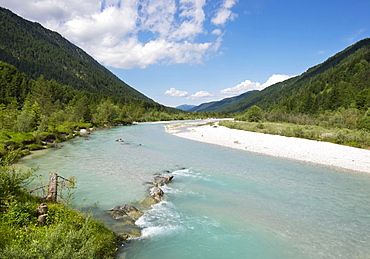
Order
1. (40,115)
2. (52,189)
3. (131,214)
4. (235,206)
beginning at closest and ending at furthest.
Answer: (52,189)
(131,214)
(235,206)
(40,115)

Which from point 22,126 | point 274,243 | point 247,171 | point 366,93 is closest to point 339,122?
point 366,93

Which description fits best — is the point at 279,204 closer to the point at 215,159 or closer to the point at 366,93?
the point at 215,159

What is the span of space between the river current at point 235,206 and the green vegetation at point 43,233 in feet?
3.65

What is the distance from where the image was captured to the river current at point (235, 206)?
9953 millimetres

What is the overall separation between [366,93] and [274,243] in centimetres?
11508

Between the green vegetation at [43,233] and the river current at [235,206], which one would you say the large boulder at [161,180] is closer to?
the river current at [235,206]

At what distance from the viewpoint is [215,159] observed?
29.4m

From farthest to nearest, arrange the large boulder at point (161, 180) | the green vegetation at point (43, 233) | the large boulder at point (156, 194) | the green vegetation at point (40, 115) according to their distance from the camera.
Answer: the green vegetation at point (40, 115)
the large boulder at point (161, 180)
the large boulder at point (156, 194)
the green vegetation at point (43, 233)

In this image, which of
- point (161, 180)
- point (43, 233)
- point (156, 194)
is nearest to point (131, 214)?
point (156, 194)

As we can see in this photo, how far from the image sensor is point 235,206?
14414mm

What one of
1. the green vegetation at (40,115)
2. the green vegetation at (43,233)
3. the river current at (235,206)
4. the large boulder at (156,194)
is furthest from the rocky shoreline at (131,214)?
the green vegetation at (40,115)

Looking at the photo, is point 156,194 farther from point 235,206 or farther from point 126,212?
point 235,206

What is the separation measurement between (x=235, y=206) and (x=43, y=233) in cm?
1158

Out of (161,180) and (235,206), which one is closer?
(235,206)
